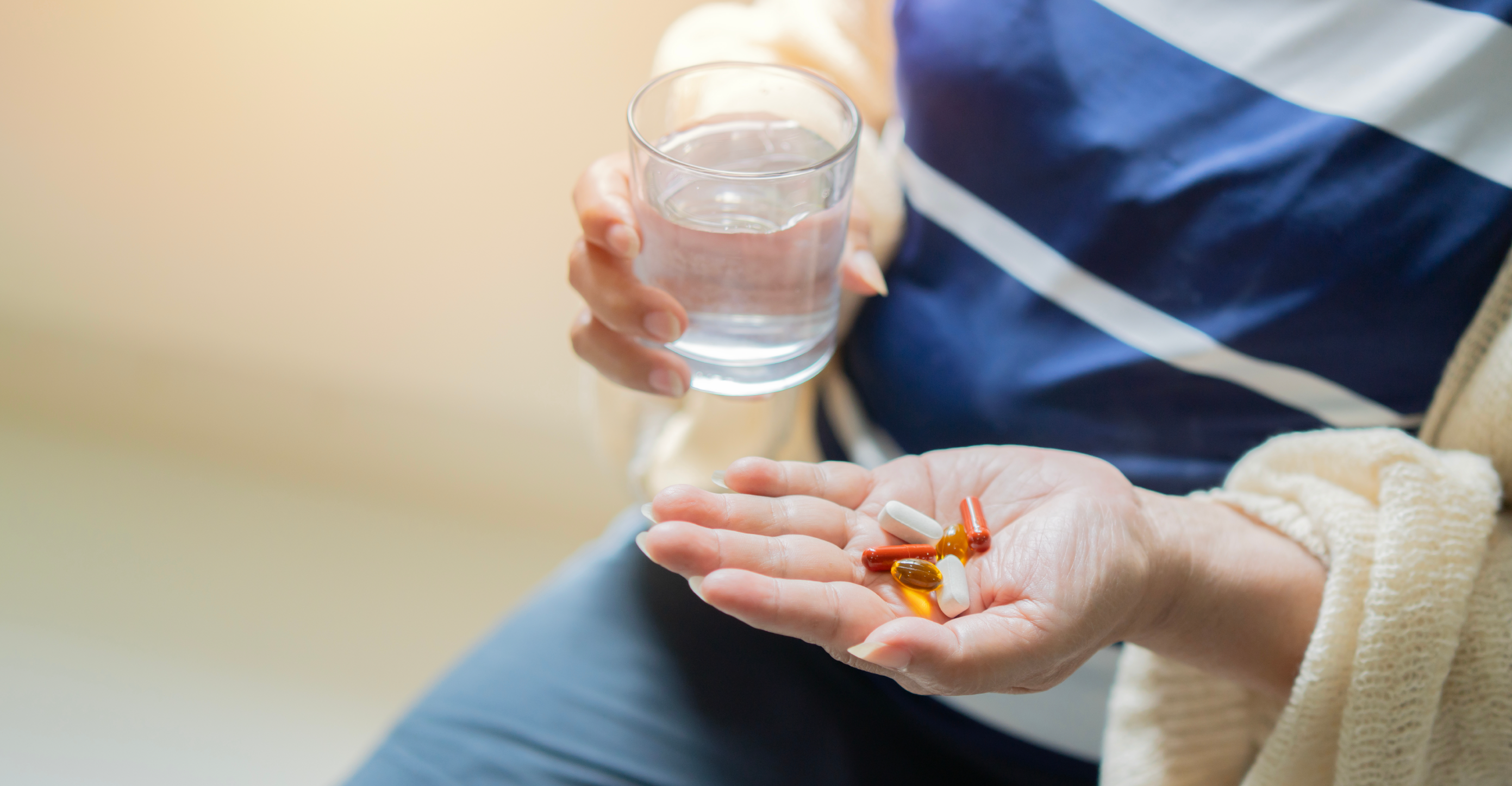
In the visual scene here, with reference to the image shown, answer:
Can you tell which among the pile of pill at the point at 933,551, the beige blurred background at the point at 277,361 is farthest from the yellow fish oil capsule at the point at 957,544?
the beige blurred background at the point at 277,361

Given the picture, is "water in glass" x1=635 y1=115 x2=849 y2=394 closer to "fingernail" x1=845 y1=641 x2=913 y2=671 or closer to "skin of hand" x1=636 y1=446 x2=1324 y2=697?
"skin of hand" x1=636 y1=446 x2=1324 y2=697

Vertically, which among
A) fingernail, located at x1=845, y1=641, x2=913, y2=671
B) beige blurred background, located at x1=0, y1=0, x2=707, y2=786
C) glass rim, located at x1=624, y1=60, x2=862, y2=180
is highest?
glass rim, located at x1=624, y1=60, x2=862, y2=180

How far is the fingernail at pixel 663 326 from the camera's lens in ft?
2.04

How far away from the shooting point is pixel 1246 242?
0.69m

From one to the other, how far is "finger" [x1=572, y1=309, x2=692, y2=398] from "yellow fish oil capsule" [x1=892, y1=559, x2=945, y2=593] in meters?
0.22

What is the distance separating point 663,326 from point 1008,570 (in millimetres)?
258

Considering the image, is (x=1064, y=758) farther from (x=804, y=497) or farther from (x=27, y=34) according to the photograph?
(x=27, y=34)

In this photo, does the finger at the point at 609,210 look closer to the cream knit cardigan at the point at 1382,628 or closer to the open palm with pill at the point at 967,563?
the open palm with pill at the point at 967,563

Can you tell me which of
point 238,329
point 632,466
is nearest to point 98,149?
point 238,329

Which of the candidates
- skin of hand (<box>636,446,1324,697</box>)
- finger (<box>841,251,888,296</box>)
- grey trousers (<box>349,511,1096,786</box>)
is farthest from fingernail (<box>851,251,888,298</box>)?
grey trousers (<box>349,511,1096,786</box>)

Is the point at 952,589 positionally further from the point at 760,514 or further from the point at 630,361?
the point at 630,361

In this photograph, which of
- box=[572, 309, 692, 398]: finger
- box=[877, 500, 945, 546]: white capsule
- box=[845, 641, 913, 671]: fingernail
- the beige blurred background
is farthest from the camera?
the beige blurred background

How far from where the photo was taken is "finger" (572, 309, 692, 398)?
2.22ft

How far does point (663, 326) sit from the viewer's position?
628mm
